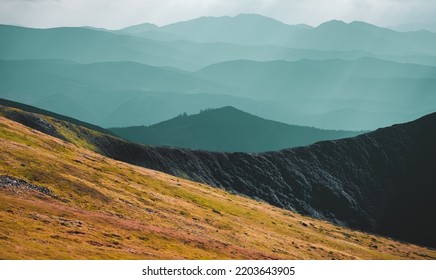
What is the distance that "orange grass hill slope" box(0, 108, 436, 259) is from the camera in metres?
63.7

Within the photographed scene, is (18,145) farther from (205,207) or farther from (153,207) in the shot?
(205,207)

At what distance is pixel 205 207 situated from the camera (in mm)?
128625

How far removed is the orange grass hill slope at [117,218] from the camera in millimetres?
63719

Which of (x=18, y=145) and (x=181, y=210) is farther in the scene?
(x=181, y=210)

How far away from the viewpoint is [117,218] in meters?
85.6

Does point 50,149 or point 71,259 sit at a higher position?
point 50,149

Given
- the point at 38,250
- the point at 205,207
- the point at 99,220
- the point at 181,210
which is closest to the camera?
the point at 38,250

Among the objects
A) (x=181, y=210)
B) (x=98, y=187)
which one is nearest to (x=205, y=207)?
(x=181, y=210)

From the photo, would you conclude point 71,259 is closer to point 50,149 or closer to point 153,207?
point 153,207

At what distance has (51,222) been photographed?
67.9 m

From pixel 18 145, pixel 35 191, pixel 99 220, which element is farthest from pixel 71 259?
pixel 18 145
